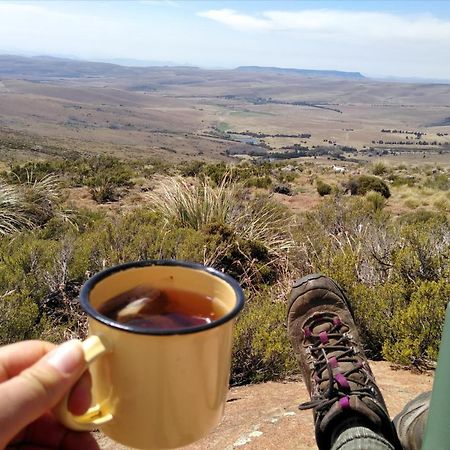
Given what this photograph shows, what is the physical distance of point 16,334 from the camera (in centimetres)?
329

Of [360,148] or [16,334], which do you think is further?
[360,148]

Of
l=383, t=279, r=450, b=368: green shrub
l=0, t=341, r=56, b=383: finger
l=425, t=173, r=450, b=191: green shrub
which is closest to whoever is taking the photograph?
l=0, t=341, r=56, b=383: finger

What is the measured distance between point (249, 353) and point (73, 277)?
1.85m

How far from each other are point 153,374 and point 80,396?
0.18 m

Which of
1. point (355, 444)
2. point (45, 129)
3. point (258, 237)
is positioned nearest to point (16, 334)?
point (355, 444)

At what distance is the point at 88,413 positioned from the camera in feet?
3.31

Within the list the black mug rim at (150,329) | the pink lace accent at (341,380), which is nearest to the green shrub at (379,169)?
the pink lace accent at (341,380)

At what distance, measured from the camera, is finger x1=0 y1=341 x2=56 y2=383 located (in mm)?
1130

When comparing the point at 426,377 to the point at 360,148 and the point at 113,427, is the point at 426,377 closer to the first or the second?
the point at 113,427

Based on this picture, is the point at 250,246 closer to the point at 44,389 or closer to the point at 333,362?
the point at 333,362

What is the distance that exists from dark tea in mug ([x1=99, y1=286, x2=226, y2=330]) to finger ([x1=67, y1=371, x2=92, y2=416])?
0.44 feet

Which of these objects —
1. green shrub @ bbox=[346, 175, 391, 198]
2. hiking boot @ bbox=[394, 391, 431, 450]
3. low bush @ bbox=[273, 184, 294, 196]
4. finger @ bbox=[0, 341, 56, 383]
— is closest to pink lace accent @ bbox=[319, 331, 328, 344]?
hiking boot @ bbox=[394, 391, 431, 450]

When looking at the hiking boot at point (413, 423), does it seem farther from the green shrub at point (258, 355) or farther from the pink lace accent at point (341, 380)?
the green shrub at point (258, 355)

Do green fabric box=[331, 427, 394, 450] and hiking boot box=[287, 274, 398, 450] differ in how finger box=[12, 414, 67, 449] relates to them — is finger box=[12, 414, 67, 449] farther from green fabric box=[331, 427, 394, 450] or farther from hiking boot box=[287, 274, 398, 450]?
hiking boot box=[287, 274, 398, 450]
